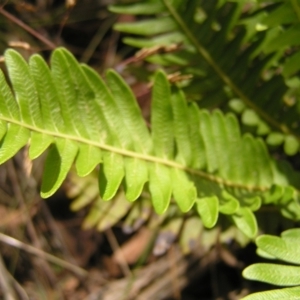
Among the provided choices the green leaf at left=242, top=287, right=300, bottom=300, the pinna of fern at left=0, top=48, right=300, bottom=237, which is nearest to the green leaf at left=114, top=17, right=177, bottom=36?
the pinna of fern at left=0, top=48, right=300, bottom=237

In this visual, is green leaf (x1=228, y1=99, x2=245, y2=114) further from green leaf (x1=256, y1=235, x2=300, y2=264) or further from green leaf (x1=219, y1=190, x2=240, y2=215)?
green leaf (x1=256, y1=235, x2=300, y2=264)

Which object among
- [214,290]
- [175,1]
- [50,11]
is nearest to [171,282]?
[214,290]

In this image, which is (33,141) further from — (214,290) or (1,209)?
(1,209)

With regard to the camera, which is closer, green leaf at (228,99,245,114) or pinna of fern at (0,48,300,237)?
pinna of fern at (0,48,300,237)

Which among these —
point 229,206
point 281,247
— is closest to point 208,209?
point 229,206

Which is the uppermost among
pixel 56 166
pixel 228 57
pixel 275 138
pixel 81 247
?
pixel 228 57

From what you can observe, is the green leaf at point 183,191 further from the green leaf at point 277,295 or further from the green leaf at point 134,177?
the green leaf at point 277,295

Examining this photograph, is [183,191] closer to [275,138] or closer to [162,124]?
[162,124]

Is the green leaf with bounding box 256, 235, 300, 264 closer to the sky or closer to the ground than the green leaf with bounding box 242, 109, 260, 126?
closer to the ground
